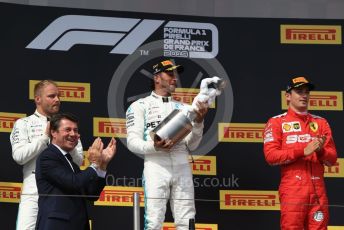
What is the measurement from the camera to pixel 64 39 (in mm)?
6422

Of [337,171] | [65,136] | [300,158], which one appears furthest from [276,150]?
[65,136]

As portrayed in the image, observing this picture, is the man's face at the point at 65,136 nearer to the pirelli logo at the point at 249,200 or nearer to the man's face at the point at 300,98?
the man's face at the point at 300,98

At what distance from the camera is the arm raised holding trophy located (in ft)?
17.2

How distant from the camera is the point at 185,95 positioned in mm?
6422

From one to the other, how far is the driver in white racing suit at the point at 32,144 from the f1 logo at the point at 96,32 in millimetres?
822

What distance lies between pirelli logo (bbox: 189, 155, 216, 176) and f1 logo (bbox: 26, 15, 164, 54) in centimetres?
82

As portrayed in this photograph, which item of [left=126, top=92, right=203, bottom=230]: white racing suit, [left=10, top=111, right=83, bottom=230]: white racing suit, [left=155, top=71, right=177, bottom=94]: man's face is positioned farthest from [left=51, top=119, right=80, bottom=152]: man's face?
[left=155, top=71, right=177, bottom=94]: man's face

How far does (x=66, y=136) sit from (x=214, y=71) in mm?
2167

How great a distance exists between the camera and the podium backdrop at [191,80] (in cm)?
622

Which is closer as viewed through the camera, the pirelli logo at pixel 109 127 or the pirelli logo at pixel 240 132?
the pirelli logo at pixel 109 127

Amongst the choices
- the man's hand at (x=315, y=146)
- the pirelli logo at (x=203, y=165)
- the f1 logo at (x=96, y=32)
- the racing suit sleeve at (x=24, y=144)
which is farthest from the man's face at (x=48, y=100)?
the man's hand at (x=315, y=146)

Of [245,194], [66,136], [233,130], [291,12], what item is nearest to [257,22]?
[291,12]

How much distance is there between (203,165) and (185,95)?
1.51ft

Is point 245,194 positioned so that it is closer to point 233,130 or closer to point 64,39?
point 233,130
